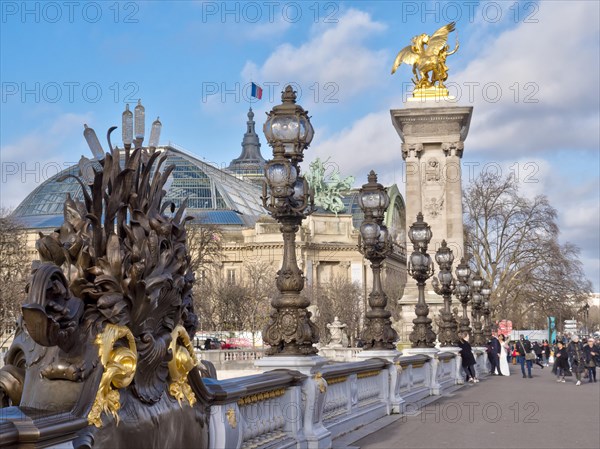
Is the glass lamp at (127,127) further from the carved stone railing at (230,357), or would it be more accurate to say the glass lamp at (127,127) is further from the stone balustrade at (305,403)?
the carved stone railing at (230,357)

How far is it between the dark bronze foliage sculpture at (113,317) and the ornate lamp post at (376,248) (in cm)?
1245

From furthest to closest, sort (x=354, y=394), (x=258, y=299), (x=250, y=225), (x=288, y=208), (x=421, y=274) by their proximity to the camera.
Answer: (x=250, y=225) < (x=258, y=299) < (x=421, y=274) < (x=354, y=394) < (x=288, y=208)

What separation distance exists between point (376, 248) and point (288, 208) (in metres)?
6.35

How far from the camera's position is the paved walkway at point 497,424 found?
13.8 meters

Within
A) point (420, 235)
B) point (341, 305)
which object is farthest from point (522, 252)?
point (420, 235)

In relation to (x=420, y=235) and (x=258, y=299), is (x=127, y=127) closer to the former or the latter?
(x=420, y=235)

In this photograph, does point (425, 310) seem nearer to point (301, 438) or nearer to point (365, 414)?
point (365, 414)

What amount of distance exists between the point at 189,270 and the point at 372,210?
A: 41.6 ft

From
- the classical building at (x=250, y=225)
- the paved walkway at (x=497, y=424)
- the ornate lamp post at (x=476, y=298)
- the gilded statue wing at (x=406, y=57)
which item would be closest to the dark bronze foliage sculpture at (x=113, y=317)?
the paved walkway at (x=497, y=424)

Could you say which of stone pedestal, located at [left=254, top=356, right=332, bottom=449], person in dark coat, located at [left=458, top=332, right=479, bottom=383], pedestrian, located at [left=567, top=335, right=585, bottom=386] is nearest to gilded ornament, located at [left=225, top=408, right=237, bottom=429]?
stone pedestal, located at [left=254, top=356, right=332, bottom=449]

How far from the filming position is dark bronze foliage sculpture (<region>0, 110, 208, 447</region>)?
4859 mm

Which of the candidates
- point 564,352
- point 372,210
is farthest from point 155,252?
point 564,352

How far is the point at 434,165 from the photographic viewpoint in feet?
165

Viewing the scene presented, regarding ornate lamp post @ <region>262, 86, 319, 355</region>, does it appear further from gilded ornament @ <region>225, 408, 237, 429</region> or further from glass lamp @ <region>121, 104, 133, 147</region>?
glass lamp @ <region>121, 104, 133, 147</region>
